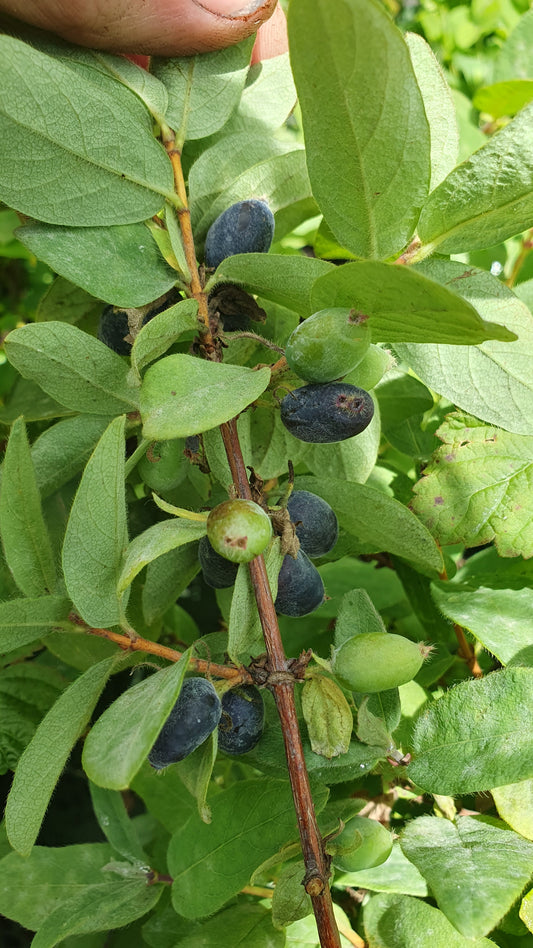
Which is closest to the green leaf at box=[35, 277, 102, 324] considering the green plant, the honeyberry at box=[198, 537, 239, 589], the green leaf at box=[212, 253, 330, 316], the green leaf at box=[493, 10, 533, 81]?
the green plant

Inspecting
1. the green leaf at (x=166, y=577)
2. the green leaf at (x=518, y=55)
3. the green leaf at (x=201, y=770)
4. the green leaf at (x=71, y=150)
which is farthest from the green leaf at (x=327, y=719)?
the green leaf at (x=518, y=55)

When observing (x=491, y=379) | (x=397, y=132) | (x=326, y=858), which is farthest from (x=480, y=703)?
(x=397, y=132)

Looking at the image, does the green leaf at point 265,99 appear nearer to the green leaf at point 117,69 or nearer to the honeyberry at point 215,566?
the green leaf at point 117,69

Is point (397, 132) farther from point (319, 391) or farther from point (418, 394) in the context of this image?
point (418, 394)

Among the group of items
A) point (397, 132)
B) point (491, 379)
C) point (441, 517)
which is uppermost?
point (397, 132)

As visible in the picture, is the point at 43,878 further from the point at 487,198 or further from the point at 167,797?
the point at 487,198

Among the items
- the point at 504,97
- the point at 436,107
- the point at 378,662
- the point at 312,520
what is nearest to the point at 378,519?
the point at 312,520
